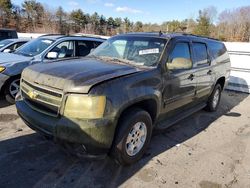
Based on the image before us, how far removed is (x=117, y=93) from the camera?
10.1ft

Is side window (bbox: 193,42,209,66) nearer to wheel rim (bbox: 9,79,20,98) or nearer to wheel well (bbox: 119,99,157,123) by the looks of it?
wheel well (bbox: 119,99,157,123)

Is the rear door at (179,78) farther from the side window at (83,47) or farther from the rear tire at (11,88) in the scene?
the rear tire at (11,88)

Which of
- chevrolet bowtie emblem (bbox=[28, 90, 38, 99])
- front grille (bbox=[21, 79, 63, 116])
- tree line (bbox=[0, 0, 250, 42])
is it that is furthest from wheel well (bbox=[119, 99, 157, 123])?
tree line (bbox=[0, 0, 250, 42])

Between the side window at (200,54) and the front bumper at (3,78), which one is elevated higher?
the side window at (200,54)

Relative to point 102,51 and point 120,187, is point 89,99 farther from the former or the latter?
point 102,51

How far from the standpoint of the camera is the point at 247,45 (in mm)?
9070

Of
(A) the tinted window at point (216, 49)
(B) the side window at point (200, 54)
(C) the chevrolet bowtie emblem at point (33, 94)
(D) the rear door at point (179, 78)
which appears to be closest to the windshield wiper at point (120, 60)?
(D) the rear door at point (179, 78)

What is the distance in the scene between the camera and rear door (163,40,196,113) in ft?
13.4

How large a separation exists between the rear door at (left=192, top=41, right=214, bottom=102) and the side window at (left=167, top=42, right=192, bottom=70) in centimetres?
29

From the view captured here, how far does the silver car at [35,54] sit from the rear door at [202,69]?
9.81 ft

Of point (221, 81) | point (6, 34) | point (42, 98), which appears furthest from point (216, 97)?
point (6, 34)

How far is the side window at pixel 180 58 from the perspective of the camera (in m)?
4.15

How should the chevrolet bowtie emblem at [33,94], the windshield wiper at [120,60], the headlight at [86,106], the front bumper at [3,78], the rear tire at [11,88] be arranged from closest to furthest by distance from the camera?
the headlight at [86,106], the chevrolet bowtie emblem at [33,94], the windshield wiper at [120,60], the front bumper at [3,78], the rear tire at [11,88]

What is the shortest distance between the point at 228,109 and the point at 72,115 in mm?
5429
